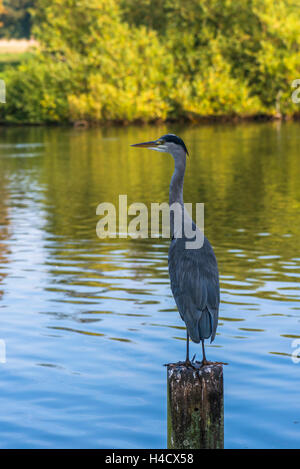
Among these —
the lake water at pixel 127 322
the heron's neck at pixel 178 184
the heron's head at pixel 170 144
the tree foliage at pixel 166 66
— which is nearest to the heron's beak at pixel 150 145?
the heron's head at pixel 170 144

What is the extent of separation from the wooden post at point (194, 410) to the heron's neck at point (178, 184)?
2219 millimetres

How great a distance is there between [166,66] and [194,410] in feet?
227

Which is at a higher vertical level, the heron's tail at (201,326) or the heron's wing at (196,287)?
the heron's wing at (196,287)

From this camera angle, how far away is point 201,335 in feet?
23.3

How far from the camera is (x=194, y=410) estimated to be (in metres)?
6.39

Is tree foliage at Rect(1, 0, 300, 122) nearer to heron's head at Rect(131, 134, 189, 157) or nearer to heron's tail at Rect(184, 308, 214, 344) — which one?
heron's head at Rect(131, 134, 189, 157)

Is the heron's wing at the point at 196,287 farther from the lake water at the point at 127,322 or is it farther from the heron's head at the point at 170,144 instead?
the lake water at the point at 127,322

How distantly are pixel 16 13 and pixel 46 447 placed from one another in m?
118

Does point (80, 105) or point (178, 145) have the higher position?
point (80, 105)

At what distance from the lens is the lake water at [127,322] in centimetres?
877

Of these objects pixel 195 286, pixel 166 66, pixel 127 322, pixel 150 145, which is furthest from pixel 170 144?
pixel 166 66

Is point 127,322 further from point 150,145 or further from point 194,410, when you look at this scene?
point 194,410
